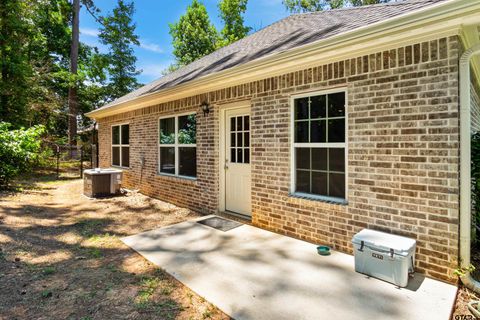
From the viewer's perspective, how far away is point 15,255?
399cm

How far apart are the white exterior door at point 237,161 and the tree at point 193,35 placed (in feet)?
77.4

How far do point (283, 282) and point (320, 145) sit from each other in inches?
83.1

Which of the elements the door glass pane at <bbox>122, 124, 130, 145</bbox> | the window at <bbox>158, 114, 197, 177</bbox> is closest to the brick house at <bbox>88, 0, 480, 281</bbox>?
the window at <bbox>158, 114, 197, 177</bbox>

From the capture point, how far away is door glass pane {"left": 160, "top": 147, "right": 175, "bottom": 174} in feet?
24.7

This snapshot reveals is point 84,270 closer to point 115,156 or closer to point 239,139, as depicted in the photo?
point 239,139

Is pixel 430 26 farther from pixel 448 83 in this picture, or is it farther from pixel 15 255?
pixel 15 255

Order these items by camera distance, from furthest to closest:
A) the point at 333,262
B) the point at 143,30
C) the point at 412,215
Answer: the point at 143,30 → the point at 333,262 → the point at 412,215

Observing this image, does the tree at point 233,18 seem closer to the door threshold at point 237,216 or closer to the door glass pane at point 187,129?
the door glass pane at point 187,129

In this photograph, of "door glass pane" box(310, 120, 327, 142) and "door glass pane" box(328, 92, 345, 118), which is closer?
"door glass pane" box(328, 92, 345, 118)

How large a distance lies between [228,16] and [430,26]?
27646mm

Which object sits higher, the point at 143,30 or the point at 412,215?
the point at 143,30

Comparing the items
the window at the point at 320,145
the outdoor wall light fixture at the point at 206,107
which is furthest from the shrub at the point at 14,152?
the window at the point at 320,145

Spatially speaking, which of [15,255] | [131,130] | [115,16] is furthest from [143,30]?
[15,255]

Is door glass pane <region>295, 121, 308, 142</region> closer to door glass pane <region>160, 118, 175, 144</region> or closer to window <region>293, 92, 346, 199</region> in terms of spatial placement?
window <region>293, 92, 346, 199</region>
